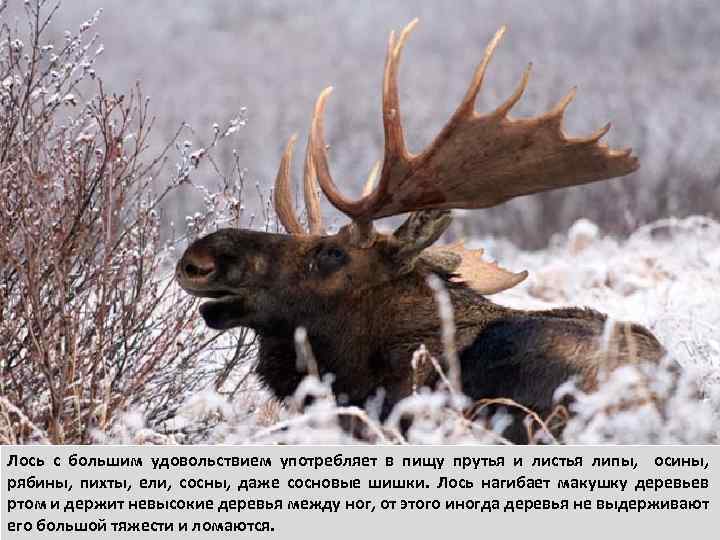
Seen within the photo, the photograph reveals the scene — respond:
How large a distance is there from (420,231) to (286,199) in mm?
820

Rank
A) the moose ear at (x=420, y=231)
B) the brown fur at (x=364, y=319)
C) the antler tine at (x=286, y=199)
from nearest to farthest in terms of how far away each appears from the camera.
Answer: the brown fur at (x=364, y=319)
the moose ear at (x=420, y=231)
the antler tine at (x=286, y=199)

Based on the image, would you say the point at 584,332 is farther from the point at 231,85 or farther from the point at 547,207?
the point at 231,85

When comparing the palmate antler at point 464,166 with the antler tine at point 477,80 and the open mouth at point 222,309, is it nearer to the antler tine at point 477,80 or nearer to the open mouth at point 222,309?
the antler tine at point 477,80

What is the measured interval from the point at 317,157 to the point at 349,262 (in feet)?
1.48

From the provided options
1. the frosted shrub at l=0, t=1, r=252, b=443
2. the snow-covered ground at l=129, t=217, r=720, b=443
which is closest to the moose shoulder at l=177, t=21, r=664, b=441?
the snow-covered ground at l=129, t=217, r=720, b=443

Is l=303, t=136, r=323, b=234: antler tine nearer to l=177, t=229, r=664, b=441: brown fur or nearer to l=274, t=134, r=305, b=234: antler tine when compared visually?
l=274, t=134, r=305, b=234: antler tine

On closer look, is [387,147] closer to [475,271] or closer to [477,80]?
[477,80]

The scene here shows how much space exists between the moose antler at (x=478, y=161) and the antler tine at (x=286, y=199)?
595 millimetres

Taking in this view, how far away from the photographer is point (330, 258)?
17.0 ft

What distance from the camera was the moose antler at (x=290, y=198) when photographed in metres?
5.65

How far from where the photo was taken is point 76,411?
186 inches

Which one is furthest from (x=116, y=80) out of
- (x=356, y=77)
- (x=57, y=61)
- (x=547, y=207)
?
(x=57, y=61)

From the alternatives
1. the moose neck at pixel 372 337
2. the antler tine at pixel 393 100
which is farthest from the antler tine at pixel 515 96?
the moose neck at pixel 372 337

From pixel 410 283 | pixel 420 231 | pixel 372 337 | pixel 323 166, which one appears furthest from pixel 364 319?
pixel 323 166
